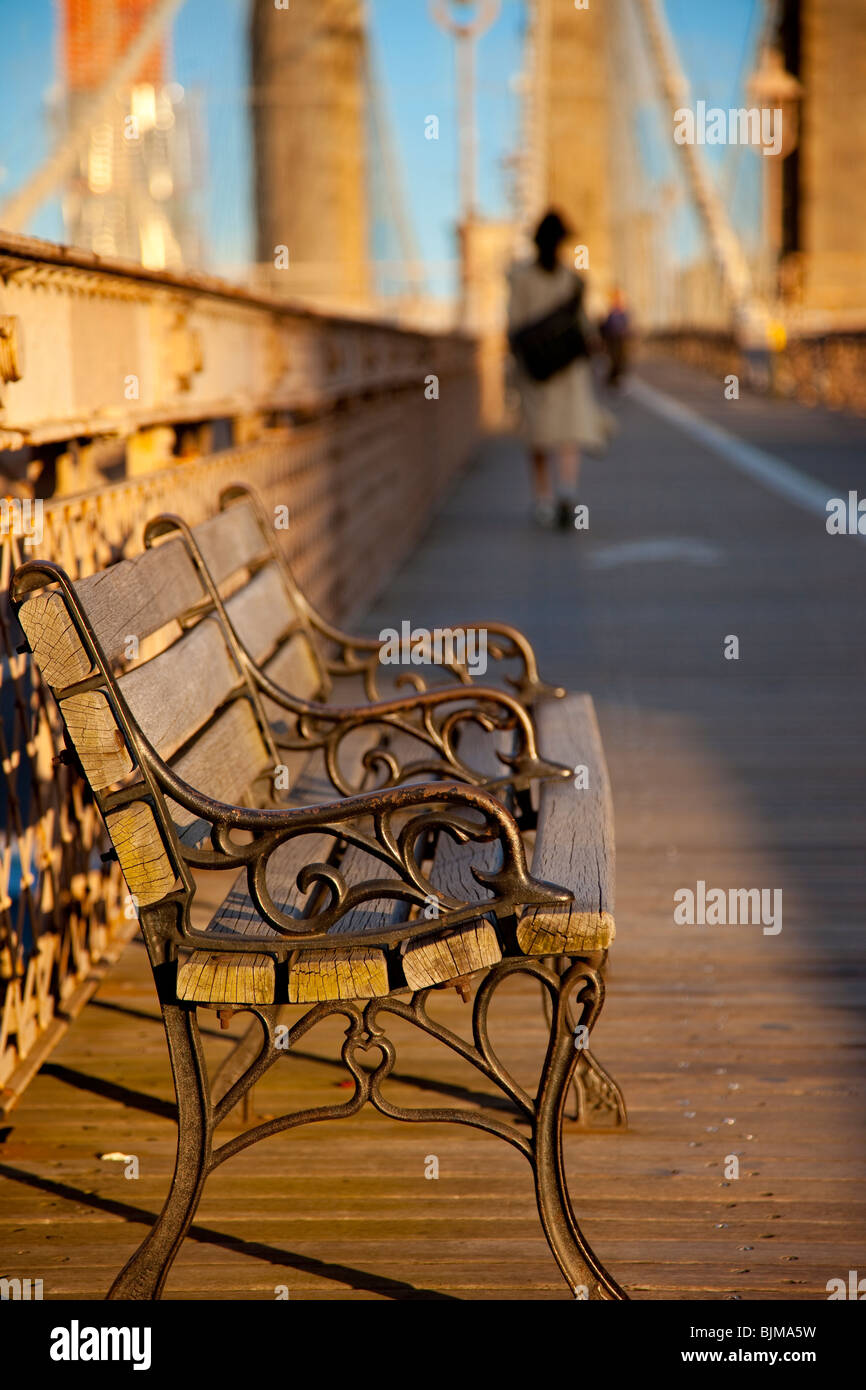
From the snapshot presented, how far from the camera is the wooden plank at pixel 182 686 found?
2531mm

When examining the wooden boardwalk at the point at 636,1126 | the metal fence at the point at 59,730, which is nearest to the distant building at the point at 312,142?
the metal fence at the point at 59,730

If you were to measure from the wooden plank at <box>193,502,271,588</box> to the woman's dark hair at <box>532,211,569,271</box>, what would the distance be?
694 centimetres

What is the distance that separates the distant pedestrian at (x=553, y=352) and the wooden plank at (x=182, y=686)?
7747 millimetres

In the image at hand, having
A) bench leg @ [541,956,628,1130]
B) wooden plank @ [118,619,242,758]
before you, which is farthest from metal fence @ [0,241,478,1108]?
bench leg @ [541,956,628,1130]

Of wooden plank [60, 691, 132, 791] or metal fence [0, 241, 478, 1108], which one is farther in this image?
metal fence [0, 241, 478, 1108]

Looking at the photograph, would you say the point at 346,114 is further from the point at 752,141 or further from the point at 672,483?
the point at 672,483

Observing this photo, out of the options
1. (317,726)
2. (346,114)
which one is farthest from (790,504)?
(346,114)

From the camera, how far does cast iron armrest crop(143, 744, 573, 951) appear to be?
232 cm

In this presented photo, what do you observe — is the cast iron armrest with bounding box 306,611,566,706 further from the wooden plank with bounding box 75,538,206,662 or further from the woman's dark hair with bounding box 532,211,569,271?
the woman's dark hair with bounding box 532,211,569,271

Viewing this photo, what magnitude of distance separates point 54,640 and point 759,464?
1440 centimetres

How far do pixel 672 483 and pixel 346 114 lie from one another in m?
19.3
